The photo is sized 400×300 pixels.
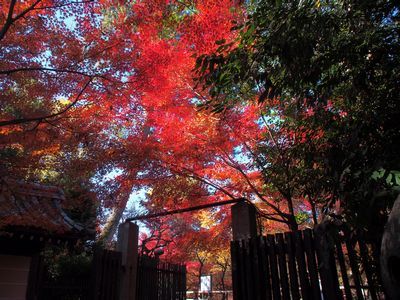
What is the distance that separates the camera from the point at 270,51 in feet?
14.4

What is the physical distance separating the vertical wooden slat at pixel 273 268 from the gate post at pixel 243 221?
3.75 feet

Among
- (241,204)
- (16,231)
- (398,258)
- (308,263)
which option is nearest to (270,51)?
(398,258)

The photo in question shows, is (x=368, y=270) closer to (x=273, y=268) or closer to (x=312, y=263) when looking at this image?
(x=312, y=263)

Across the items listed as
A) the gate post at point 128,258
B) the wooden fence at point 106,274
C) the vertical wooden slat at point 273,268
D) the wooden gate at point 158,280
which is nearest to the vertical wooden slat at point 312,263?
the vertical wooden slat at point 273,268

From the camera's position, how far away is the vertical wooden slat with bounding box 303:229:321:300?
207 inches

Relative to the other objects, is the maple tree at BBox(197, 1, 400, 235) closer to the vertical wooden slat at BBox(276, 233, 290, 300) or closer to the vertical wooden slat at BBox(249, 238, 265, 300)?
the vertical wooden slat at BBox(276, 233, 290, 300)

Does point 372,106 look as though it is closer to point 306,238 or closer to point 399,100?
point 399,100

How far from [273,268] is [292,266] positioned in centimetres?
40

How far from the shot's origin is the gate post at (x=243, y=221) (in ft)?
23.6

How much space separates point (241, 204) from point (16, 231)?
489 centimetres

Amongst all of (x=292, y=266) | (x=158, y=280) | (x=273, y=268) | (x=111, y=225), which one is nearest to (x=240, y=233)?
(x=273, y=268)

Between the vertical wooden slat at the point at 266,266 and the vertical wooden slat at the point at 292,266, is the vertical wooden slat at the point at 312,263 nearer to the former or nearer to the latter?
the vertical wooden slat at the point at 292,266

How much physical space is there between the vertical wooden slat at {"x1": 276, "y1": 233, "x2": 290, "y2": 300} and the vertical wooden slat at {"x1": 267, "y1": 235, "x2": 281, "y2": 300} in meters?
0.10

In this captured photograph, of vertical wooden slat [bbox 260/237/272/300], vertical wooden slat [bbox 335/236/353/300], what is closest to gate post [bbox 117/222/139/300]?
vertical wooden slat [bbox 260/237/272/300]
